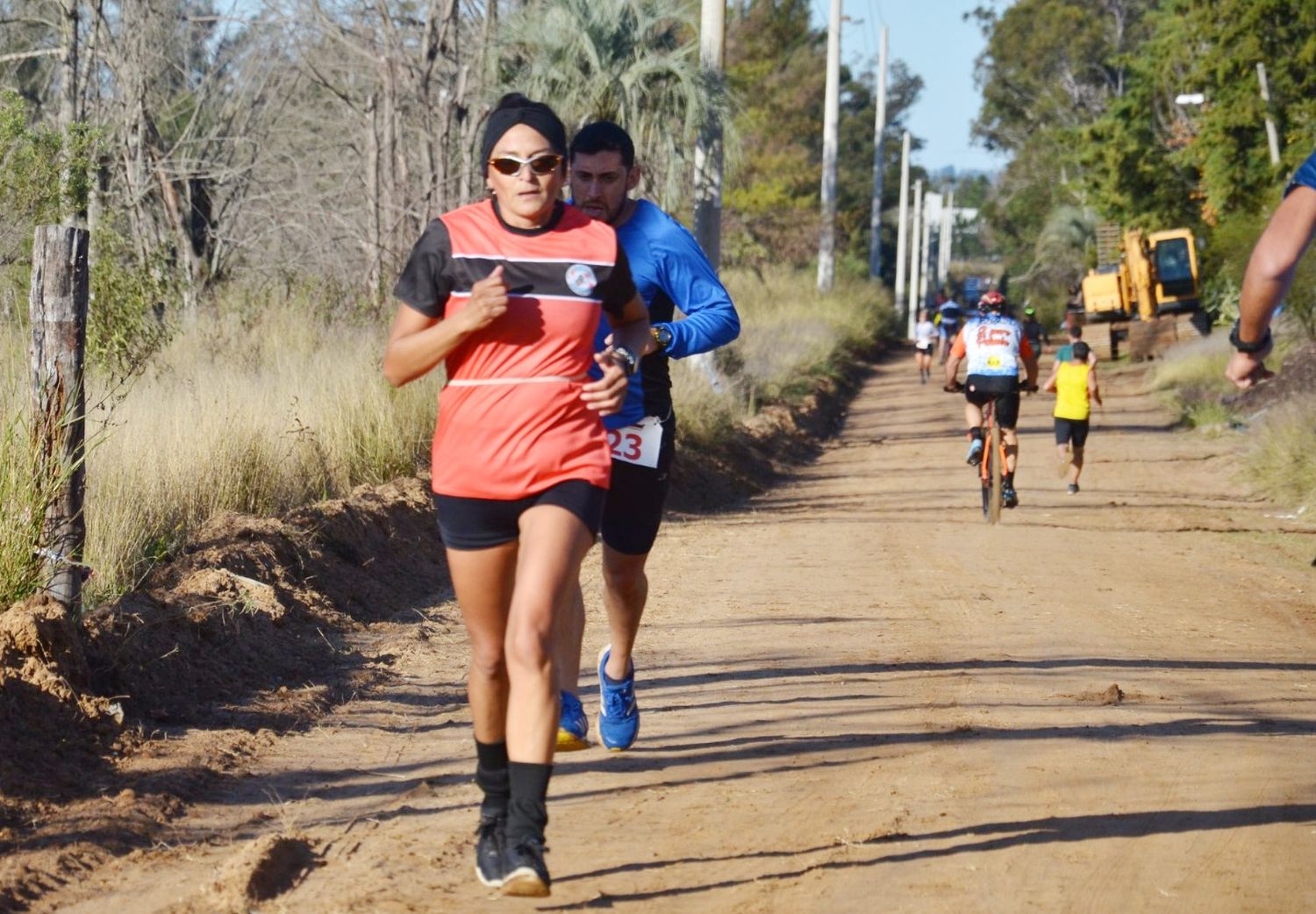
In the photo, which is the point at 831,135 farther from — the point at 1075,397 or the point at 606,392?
the point at 606,392

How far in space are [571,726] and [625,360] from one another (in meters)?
1.69

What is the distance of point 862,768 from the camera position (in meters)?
6.12

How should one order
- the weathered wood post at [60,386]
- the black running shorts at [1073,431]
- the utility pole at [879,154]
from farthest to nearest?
the utility pole at [879,154] → the black running shorts at [1073,431] → the weathered wood post at [60,386]

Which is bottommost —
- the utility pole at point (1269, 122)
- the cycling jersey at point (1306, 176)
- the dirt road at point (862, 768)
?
the dirt road at point (862, 768)

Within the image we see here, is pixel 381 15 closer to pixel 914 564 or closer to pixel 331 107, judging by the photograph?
pixel 331 107

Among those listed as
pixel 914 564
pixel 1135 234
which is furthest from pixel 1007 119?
pixel 914 564

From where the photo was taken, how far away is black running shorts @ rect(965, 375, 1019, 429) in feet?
51.1

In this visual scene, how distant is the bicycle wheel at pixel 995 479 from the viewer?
1545 cm

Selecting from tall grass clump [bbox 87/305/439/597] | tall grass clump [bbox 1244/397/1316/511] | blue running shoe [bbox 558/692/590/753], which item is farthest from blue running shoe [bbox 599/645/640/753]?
tall grass clump [bbox 1244/397/1316/511]

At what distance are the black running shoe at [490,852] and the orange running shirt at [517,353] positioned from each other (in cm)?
89

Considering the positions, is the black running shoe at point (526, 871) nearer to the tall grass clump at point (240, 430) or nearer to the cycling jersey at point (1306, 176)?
the cycling jersey at point (1306, 176)

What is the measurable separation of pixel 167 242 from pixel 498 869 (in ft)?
47.7

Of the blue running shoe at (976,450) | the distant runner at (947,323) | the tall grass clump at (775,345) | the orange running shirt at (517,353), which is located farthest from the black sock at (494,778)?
the distant runner at (947,323)

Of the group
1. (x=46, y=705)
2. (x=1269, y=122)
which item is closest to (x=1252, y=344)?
(x=46, y=705)
